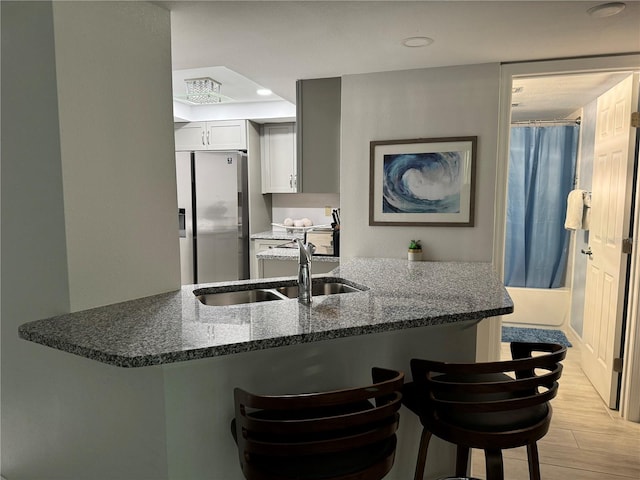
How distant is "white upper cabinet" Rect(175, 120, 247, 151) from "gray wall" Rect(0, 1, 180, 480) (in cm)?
298

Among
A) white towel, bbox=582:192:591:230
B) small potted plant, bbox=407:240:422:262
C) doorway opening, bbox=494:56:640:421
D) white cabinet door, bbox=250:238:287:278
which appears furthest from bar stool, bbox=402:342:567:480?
white cabinet door, bbox=250:238:287:278

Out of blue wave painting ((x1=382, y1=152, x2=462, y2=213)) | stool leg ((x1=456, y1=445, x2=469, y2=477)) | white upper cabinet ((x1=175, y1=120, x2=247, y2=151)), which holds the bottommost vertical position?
stool leg ((x1=456, y1=445, x2=469, y2=477))

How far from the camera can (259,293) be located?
2219mm

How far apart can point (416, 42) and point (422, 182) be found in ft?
2.96

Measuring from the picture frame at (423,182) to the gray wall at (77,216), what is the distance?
157cm

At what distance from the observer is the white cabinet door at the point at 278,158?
517 centimetres

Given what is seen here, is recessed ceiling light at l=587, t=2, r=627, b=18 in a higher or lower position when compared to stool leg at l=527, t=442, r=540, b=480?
higher

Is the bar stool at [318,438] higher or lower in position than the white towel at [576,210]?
lower

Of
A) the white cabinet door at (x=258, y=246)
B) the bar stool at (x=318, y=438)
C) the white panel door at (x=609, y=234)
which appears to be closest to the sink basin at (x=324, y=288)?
the bar stool at (x=318, y=438)

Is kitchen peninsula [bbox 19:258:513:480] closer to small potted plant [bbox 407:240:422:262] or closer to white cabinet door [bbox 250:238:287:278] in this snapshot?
small potted plant [bbox 407:240:422:262]

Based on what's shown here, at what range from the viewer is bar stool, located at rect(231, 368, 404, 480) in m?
1.24

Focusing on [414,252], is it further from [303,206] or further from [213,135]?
[213,135]

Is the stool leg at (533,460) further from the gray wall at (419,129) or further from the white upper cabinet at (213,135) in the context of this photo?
the white upper cabinet at (213,135)

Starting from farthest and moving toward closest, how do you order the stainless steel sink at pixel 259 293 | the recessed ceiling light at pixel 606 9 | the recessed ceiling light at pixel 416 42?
1. the recessed ceiling light at pixel 416 42
2. the stainless steel sink at pixel 259 293
3. the recessed ceiling light at pixel 606 9
